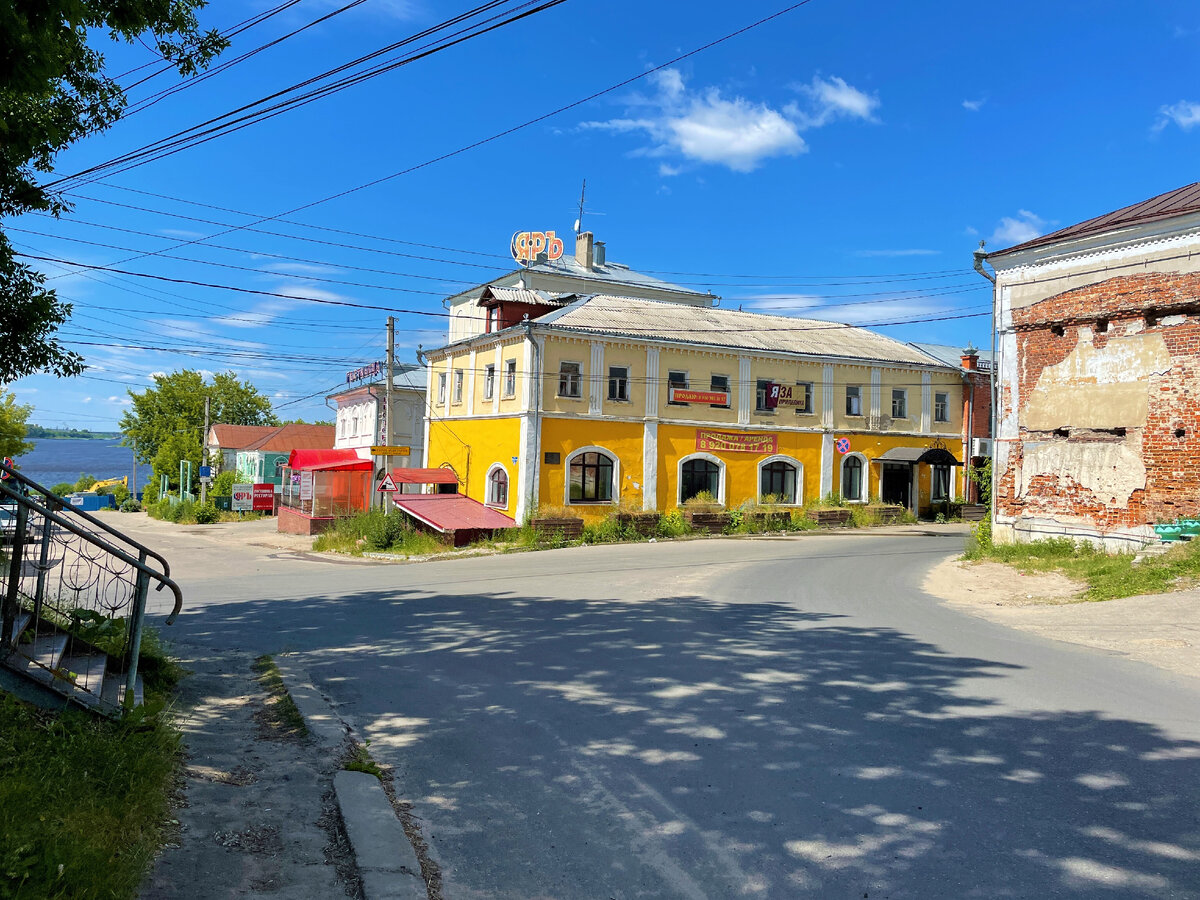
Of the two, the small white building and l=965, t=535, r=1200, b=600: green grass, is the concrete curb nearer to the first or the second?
l=965, t=535, r=1200, b=600: green grass

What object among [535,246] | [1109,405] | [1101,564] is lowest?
[1101,564]

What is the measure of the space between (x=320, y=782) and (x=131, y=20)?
664 centimetres

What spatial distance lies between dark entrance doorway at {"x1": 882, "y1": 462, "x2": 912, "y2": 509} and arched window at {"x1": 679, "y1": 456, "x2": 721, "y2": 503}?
8394 mm

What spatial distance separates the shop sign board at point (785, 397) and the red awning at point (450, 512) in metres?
11.6

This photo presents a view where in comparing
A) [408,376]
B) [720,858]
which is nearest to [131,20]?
[720,858]

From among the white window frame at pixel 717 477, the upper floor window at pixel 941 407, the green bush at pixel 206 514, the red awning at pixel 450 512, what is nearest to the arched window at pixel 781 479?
the white window frame at pixel 717 477

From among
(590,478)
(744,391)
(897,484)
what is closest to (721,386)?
(744,391)

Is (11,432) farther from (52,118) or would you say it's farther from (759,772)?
(759,772)

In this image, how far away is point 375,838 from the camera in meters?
4.26

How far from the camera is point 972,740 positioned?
5883 mm

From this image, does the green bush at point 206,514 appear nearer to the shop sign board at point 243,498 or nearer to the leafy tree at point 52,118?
the shop sign board at point 243,498

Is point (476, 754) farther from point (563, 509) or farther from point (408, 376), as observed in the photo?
point (408, 376)

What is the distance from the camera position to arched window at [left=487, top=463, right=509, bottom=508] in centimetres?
2803

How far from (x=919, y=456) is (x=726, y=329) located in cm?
957
